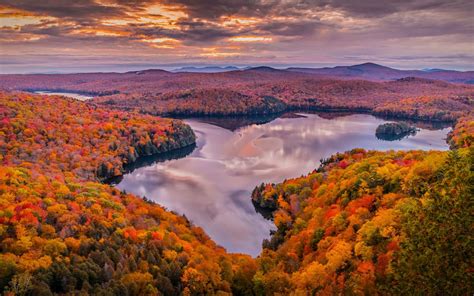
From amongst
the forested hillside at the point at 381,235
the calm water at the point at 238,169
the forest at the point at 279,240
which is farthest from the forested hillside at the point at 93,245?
the calm water at the point at 238,169

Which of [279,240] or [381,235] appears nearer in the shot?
[381,235]

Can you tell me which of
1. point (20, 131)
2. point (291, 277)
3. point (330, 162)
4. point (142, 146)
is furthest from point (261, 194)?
point (20, 131)

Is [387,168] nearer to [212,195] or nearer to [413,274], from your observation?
[413,274]

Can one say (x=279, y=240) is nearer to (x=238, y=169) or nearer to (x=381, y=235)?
(x=381, y=235)

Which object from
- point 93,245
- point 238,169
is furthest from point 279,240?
point 238,169

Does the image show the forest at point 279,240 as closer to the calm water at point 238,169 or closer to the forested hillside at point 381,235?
the forested hillside at point 381,235

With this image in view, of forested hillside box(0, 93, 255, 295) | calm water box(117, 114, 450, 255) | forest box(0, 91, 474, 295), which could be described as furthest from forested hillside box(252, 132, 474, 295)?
calm water box(117, 114, 450, 255)
